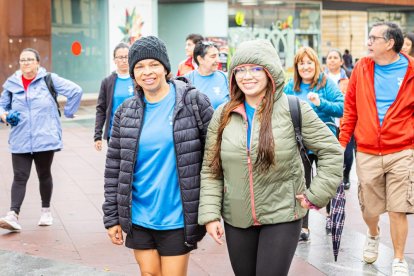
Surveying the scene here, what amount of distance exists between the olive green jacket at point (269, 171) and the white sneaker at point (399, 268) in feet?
6.96

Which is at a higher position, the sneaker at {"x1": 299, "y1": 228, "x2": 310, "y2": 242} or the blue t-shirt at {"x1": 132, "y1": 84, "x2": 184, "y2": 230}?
the blue t-shirt at {"x1": 132, "y1": 84, "x2": 184, "y2": 230}

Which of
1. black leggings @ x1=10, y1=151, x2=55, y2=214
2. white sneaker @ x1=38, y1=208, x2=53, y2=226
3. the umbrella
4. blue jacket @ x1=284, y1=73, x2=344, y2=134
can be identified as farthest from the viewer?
white sneaker @ x1=38, y1=208, x2=53, y2=226

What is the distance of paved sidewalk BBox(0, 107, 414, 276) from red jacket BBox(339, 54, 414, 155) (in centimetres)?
104

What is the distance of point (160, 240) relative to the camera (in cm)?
424

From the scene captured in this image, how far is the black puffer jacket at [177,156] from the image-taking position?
13.6 feet

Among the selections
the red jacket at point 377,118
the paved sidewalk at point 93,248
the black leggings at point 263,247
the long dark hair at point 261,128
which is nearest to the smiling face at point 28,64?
the paved sidewalk at point 93,248

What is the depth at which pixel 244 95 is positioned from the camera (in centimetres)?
419

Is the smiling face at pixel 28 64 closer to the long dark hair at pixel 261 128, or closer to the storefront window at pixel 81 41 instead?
the long dark hair at pixel 261 128

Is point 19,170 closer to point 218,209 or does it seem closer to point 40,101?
point 40,101

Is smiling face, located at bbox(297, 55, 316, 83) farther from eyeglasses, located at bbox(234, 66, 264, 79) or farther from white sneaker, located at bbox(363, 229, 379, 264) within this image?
eyeglasses, located at bbox(234, 66, 264, 79)

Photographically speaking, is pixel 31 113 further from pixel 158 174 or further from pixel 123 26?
pixel 123 26

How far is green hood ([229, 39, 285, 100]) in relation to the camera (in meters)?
4.02

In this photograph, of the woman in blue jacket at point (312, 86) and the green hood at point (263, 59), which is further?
the woman in blue jacket at point (312, 86)

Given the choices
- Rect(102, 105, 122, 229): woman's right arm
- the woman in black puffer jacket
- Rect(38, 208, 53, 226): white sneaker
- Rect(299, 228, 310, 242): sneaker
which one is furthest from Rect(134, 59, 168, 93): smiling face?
Rect(38, 208, 53, 226): white sneaker
